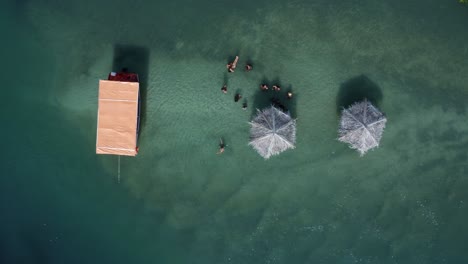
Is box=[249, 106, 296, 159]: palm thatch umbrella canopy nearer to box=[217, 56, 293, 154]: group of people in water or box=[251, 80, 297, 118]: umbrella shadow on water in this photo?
box=[251, 80, 297, 118]: umbrella shadow on water

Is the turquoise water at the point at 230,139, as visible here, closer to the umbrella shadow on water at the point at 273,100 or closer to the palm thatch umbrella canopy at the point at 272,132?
the umbrella shadow on water at the point at 273,100

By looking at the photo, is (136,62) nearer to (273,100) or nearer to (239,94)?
(239,94)

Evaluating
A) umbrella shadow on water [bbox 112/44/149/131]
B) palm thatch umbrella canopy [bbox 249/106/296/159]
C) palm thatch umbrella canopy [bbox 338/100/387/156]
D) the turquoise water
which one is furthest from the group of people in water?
umbrella shadow on water [bbox 112/44/149/131]

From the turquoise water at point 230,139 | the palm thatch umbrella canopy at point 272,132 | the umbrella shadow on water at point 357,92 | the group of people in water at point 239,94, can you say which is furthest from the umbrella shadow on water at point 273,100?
the umbrella shadow on water at point 357,92

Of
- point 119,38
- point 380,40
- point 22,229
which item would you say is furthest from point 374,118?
point 22,229

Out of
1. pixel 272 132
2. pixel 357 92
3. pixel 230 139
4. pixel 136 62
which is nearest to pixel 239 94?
pixel 230 139

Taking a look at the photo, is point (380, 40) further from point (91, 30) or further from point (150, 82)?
point (91, 30)
